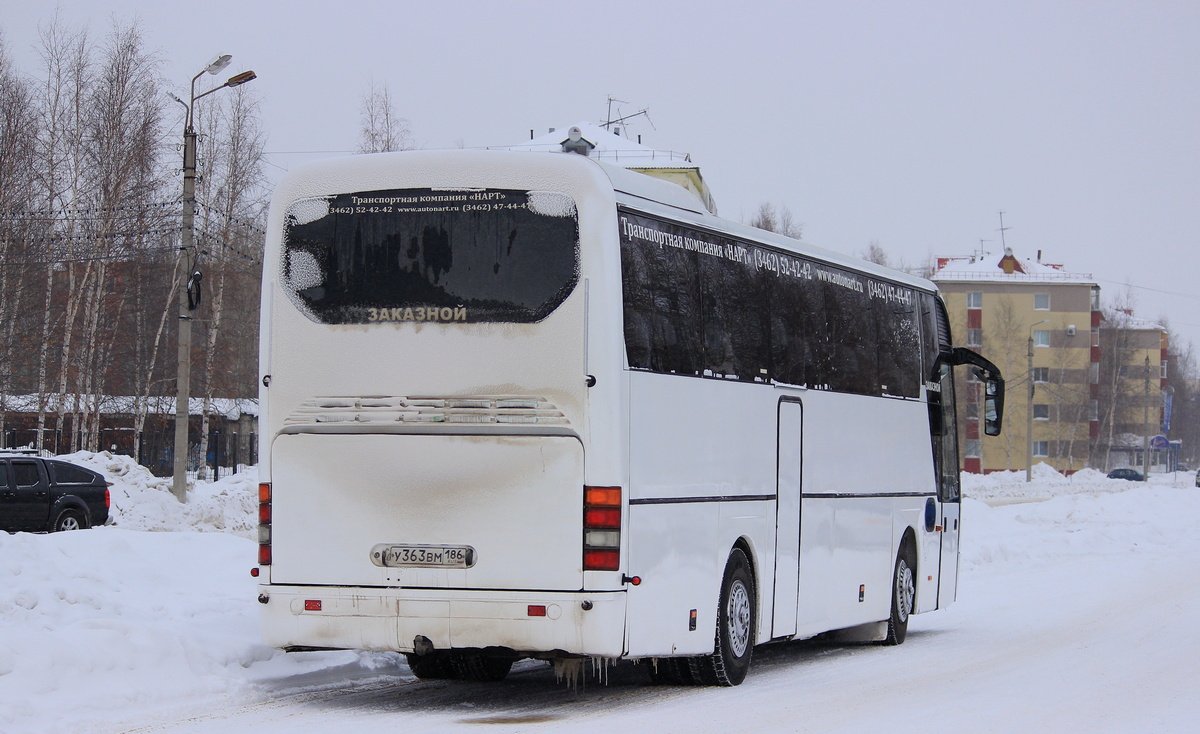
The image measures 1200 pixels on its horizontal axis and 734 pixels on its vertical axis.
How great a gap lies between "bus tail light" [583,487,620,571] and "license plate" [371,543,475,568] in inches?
29.7

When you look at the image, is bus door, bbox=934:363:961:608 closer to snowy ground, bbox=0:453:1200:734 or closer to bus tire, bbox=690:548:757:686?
snowy ground, bbox=0:453:1200:734

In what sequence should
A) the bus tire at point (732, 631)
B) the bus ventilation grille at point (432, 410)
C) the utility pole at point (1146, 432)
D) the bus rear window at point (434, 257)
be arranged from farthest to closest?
the utility pole at point (1146, 432)
the bus tire at point (732, 631)
the bus rear window at point (434, 257)
the bus ventilation grille at point (432, 410)

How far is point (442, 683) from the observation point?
11.4 m

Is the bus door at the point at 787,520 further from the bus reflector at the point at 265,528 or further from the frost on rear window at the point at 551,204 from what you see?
the bus reflector at the point at 265,528

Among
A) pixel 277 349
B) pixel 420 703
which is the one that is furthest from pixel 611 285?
pixel 420 703

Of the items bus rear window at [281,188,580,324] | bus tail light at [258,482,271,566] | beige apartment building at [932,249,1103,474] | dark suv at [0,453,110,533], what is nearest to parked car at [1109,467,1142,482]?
beige apartment building at [932,249,1103,474]

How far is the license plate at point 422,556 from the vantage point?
31.5 ft

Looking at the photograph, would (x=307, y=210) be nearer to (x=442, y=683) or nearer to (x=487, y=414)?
(x=487, y=414)

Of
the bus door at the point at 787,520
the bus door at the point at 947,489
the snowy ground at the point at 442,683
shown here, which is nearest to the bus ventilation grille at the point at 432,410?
the snowy ground at the point at 442,683

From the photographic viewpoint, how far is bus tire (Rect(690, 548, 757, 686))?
11.1 metres

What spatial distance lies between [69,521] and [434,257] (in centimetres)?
2041

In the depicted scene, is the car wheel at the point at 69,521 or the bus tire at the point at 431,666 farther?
the car wheel at the point at 69,521

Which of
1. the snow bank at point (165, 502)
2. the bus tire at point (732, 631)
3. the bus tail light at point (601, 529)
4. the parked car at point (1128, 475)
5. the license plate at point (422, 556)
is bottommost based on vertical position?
the parked car at point (1128, 475)

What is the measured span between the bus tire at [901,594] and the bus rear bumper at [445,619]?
21.4 feet
